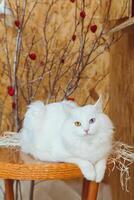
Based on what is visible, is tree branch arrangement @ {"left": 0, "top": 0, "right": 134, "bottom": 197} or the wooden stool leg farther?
tree branch arrangement @ {"left": 0, "top": 0, "right": 134, "bottom": 197}

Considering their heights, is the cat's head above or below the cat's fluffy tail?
above

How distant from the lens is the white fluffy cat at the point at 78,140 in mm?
795

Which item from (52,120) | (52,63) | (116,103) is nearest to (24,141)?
(52,120)

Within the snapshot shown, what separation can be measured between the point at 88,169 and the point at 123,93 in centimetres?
69

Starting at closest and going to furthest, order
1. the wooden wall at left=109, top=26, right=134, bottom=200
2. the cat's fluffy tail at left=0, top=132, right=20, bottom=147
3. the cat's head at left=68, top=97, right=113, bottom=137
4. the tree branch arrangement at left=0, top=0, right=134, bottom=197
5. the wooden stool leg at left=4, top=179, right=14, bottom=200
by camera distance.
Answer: the cat's head at left=68, top=97, right=113, bottom=137, the cat's fluffy tail at left=0, top=132, right=20, bottom=147, the wooden stool leg at left=4, top=179, right=14, bottom=200, the wooden wall at left=109, top=26, right=134, bottom=200, the tree branch arrangement at left=0, top=0, right=134, bottom=197

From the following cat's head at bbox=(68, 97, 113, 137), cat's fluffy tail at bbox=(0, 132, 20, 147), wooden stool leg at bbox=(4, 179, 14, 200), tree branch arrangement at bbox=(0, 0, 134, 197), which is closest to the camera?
cat's head at bbox=(68, 97, 113, 137)

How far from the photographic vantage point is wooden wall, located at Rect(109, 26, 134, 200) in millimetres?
1279

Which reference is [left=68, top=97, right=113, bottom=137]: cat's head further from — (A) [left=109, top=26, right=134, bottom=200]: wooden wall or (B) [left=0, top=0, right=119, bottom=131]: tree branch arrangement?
(B) [left=0, top=0, right=119, bottom=131]: tree branch arrangement

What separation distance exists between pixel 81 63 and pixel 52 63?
0.49 feet

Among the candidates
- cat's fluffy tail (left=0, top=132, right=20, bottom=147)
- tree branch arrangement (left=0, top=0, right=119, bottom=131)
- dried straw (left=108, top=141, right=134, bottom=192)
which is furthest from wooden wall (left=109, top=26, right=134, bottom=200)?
cat's fluffy tail (left=0, top=132, right=20, bottom=147)

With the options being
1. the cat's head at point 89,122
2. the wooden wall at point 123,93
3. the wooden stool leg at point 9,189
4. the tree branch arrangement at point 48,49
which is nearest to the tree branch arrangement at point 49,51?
the tree branch arrangement at point 48,49

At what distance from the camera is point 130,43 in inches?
51.6

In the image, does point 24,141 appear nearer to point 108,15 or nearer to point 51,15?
point 108,15

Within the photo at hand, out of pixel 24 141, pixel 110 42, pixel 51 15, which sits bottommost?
pixel 24 141
